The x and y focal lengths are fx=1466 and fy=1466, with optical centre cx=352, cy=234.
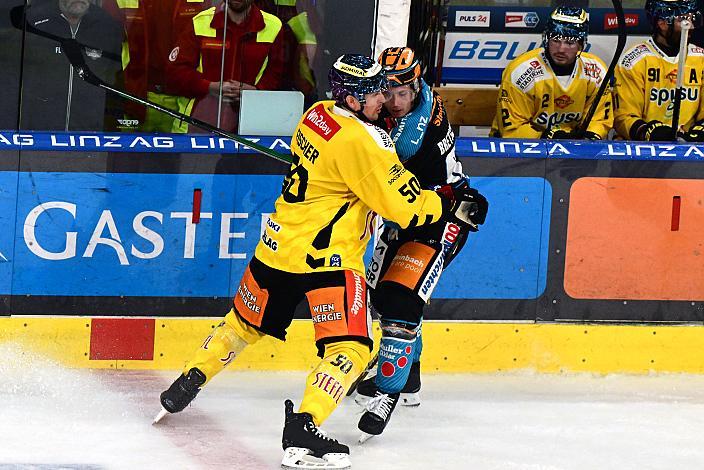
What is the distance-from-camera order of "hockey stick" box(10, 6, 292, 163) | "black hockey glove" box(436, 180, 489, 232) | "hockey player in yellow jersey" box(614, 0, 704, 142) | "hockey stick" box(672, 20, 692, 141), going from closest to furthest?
1. "black hockey glove" box(436, 180, 489, 232)
2. "hockey stick" box(10, 6, 292, 163)
3. "hockey stick" box(672, 20, 692, 141)
4. "hockey player in yellow jersey" box(614, 0, 704, 142)

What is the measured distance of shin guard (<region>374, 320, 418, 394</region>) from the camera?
5.70m

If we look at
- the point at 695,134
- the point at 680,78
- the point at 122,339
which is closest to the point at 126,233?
the point at 122,339

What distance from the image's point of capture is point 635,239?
6.91 m

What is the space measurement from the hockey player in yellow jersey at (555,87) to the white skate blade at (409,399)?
1.65m

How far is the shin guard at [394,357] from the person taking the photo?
18.7ft

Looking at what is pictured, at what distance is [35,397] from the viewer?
19.6 ft

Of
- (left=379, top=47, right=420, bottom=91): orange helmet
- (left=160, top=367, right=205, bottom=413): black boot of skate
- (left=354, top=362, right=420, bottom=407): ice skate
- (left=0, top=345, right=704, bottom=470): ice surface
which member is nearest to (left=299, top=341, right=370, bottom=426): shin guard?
Answer: (left=0, top=345, right=704, bottom=470): ice surface

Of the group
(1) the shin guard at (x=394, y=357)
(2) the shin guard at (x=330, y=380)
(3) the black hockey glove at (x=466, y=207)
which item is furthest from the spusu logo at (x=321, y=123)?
(1) the shin guard at (x=394, y=357)

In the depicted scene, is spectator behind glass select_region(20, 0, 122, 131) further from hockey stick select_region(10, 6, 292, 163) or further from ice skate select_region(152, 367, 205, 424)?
ice skate select_region(152, 367, 205, 424)

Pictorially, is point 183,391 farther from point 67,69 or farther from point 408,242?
point 67,69

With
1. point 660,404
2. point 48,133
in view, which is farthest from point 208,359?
point 660,404

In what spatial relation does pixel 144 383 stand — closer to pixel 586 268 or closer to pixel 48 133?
pixel 48 133

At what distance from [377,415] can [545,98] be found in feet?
7.87

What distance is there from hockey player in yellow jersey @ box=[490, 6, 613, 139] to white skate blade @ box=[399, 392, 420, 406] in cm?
165
